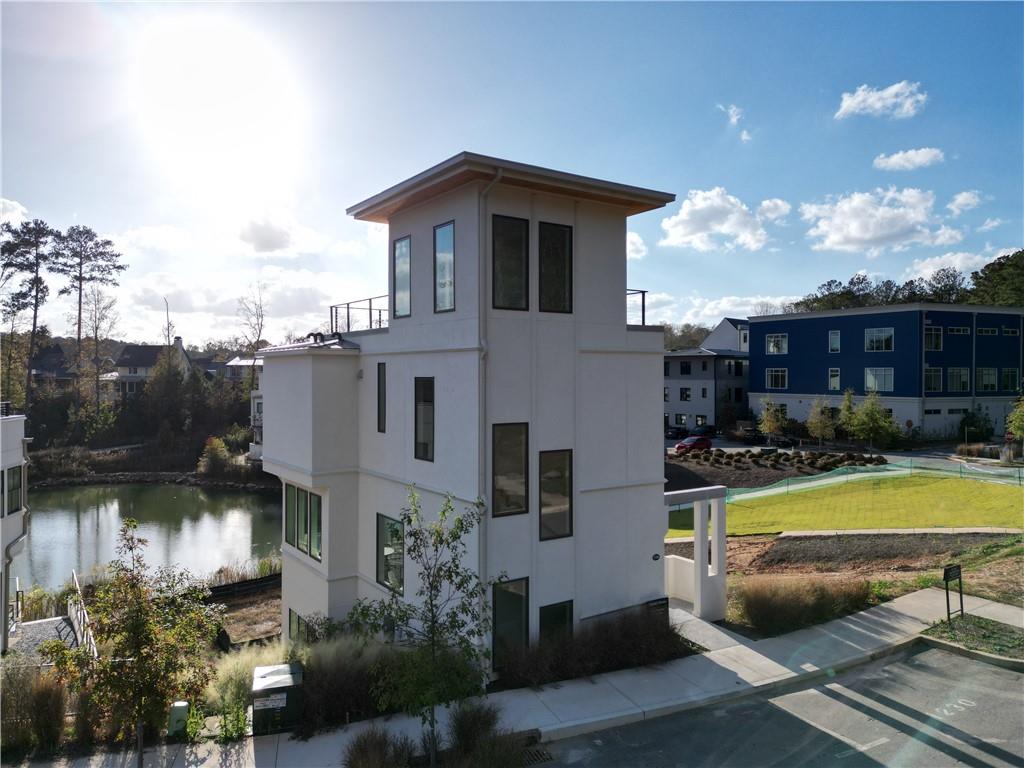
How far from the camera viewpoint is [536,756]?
8.76 meters

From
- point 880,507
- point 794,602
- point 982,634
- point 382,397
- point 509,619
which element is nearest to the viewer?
point 509,619

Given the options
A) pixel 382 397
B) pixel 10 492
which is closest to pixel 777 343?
pixel 382 397

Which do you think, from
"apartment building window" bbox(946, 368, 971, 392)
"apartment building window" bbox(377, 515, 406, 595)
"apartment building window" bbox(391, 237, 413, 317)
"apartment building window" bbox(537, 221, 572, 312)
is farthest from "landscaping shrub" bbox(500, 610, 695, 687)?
"apartment building window" bbox(946, 368, 971, 392)

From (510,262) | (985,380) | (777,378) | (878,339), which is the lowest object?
(985,380)

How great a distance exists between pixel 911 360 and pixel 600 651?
136 feet

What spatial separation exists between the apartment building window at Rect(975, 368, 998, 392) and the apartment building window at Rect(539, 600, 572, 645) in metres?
46.4

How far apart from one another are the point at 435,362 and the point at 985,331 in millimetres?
48742

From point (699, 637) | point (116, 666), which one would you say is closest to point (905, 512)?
point (699, 637)

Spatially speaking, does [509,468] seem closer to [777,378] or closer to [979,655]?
[979,655]

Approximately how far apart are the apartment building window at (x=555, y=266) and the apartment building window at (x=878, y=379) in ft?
131

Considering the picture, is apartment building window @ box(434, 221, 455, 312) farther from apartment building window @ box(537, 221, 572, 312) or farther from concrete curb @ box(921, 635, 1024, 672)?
concrete curb @ box(921, 635, 1024, 672)

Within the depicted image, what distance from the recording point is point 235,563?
29.8 m

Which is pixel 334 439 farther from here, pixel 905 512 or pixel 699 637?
pixel 905 512

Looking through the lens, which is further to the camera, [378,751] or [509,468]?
[509,468]
